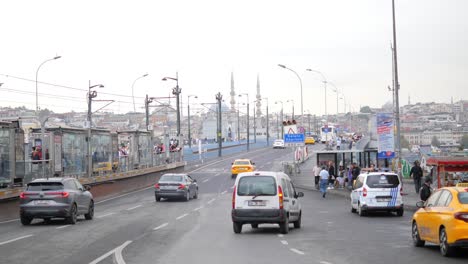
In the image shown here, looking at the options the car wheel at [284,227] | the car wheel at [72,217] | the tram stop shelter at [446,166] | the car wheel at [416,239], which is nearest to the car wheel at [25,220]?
the car wheel at [72,217]

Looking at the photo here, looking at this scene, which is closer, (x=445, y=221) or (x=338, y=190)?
(x=445, y=221)

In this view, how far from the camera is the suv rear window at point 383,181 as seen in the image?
93.2ft

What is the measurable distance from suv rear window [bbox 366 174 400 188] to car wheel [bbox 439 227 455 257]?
43.2 ft

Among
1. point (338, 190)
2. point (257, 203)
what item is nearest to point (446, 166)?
point (257, 203)

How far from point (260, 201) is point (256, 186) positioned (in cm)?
48

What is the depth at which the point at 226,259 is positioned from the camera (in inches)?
587

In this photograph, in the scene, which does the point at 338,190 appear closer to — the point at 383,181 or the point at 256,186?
the point at 383,181

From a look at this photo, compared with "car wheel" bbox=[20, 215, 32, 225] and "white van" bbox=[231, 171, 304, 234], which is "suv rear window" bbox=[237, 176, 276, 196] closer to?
"white van" bbox=[231, 171, 304, 234]

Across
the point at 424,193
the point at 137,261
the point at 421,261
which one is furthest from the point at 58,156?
the point at 421,261

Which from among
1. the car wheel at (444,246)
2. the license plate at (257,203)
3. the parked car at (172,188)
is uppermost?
the license plate at (257,203)

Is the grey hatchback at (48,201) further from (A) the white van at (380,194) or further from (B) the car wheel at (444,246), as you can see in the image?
(B) the car wheel at (444,246)

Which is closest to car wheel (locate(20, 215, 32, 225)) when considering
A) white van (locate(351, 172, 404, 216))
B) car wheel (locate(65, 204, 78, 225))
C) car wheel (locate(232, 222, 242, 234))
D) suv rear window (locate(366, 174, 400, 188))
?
car wheel (locate(65, 204, 78, 225))

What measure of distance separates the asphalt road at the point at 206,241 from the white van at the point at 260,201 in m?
0.49

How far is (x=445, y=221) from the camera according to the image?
14.8m
